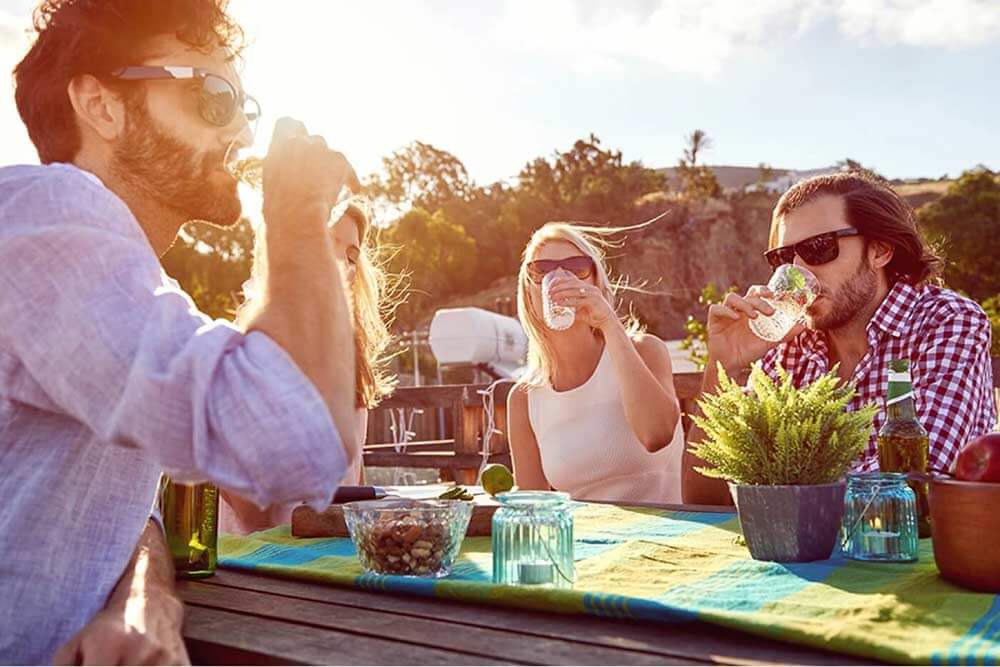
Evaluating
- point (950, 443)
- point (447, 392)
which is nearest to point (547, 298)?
point (950, 443)

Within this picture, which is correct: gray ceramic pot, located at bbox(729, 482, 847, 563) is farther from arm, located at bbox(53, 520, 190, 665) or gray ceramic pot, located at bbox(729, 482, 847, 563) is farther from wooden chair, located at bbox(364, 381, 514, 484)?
wooden chair, located at bbox(364, 381, 514, 484)

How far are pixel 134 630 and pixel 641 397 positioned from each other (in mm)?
2376

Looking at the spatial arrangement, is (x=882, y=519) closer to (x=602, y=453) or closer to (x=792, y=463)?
(x=792, y=463)

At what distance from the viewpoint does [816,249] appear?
2877 mm

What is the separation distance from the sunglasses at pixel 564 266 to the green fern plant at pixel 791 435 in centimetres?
198

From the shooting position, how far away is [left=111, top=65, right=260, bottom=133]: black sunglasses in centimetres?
156

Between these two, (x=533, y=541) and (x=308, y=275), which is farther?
(x=533, y=541)

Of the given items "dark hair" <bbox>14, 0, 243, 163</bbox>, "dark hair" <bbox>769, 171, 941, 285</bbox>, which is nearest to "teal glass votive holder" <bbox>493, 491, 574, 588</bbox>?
"dark hair" <bbox>14, 0, 243, 163</bbox>

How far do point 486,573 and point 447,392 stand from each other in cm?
411

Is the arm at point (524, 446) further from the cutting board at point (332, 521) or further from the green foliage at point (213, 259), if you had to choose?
the green foliage at point (213, 259)

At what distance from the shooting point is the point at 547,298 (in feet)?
10.4

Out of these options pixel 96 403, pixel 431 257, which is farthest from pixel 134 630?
pixel 431 257

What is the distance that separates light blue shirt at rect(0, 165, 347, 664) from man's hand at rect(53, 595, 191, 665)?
15 cm

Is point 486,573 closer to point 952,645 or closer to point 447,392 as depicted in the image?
point 952,645
